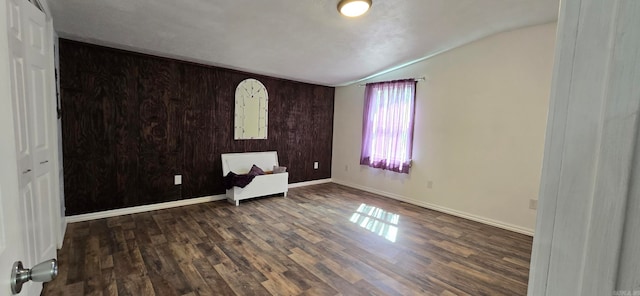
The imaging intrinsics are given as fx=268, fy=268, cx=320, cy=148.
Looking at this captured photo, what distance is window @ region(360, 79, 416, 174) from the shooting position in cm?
435

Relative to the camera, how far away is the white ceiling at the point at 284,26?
2471 millimetres

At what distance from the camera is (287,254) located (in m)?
2.59

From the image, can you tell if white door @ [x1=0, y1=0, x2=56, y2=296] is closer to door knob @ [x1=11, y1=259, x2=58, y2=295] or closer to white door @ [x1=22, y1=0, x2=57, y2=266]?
white door @ [x1=22, y1=0, x2=57, y2=266]

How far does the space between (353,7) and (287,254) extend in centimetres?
240

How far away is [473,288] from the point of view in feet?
7.01

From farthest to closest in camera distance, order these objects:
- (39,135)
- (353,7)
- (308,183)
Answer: (308,183)
(353,7)
(39,135)

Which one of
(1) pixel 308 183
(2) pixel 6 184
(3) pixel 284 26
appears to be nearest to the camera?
(2) pixel 6 184

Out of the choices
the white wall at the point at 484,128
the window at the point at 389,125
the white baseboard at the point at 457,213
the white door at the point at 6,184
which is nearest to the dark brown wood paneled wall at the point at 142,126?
the window at the point at 389,125

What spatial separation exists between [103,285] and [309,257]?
63.8 inches

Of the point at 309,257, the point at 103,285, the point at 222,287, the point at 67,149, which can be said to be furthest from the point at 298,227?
the point at 67,149

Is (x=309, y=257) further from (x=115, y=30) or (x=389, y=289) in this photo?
(x=115, y=30)

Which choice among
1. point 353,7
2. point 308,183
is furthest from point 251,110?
point 353,7

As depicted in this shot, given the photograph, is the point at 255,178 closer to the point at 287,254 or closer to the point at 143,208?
the point at 143,208

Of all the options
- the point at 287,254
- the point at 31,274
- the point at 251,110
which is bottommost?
the point at 287,254
